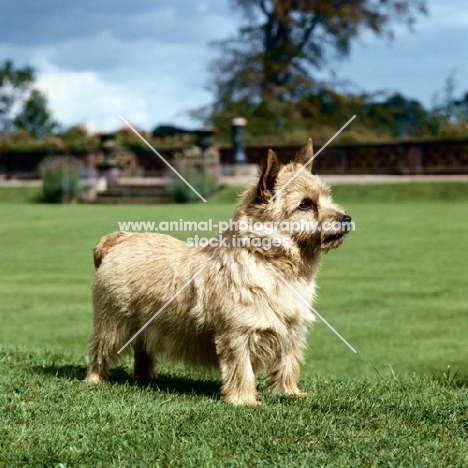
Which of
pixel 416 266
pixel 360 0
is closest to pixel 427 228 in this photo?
pixel 416 266

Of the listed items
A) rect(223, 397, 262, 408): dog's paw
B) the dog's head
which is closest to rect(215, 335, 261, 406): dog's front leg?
rect(223, 397, 262, 408): dog's paw

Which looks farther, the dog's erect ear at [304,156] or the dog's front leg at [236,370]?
the dog's erect ear at [304,156]

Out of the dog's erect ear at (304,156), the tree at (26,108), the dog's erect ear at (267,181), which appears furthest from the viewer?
the tree at (26,108)

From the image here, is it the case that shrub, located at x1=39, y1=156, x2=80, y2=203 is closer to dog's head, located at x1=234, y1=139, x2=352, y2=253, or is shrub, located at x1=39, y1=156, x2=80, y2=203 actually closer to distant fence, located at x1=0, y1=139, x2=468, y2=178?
distant fence, located at x1=0, y1=139, x2=468, y2=178

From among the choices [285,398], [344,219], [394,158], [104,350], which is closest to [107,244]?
[104,350]

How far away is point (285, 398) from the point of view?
4.98m

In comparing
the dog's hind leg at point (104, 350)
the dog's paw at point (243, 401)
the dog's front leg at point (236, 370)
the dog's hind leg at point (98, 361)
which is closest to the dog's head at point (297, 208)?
the dog's front leg at point (236, 370)

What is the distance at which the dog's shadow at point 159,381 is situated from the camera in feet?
17.6

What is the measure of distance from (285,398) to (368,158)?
106 ft

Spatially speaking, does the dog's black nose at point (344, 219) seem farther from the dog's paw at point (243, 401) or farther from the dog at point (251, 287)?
the dog's paw at point (243, 401)

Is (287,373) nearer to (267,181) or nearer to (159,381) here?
(159,381)

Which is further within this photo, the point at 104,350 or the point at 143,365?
the point at 143,365

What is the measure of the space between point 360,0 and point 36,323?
4344 centimetres

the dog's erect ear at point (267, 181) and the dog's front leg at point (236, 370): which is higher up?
the dog's erect ear at point (267, 181)
